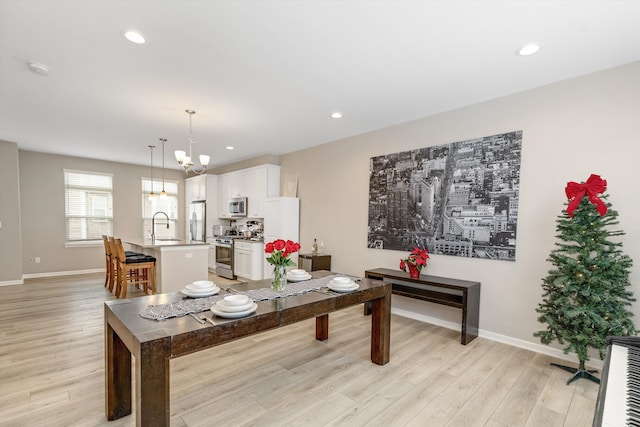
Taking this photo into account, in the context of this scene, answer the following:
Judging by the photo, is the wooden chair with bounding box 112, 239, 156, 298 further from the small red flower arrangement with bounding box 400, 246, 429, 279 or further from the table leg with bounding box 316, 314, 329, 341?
the small red flower arrangement with bounding box 400, 246, 429, 279

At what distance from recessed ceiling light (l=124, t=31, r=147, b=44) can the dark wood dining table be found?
6.41ft

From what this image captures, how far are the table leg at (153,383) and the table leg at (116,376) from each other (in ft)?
2.28

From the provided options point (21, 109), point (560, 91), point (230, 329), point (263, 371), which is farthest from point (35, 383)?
point (560, 91)

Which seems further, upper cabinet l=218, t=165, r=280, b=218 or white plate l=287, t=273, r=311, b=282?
upper cabinet l=218, t=165, r=280, b=218

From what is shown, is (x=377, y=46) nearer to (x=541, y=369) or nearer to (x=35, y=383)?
(x=541, y=369)

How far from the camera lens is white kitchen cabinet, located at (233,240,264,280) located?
587 cm

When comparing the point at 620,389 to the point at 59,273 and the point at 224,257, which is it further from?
the point at 59,273

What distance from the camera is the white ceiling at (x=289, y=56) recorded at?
1.95 metres

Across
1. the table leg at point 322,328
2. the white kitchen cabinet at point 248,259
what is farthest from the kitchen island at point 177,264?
the table leg at point 322,328

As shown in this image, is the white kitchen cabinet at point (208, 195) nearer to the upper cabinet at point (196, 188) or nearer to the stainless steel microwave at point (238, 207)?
the upper cabinet at point (196, 188)

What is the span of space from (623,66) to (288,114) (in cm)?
340

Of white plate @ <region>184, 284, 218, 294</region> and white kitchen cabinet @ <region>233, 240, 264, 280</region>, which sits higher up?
white plate @ <region>184, 284, 218, 294</region>

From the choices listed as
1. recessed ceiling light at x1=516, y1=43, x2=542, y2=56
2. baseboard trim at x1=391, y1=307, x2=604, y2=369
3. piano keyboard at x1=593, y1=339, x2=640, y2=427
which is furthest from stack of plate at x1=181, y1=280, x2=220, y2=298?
recessed ceiling light at x1=516, y1=43, x2=542, y2=56

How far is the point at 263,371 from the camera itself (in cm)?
256
